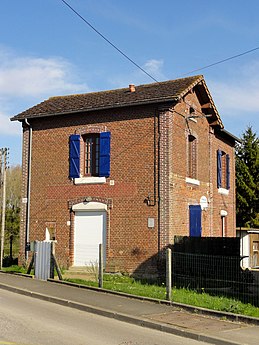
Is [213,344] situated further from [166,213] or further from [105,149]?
[105,149]

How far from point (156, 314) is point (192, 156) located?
11.3m

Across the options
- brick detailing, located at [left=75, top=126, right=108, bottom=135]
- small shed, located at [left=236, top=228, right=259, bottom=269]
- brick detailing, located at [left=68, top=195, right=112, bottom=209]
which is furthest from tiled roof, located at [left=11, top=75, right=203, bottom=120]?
small shed, located at [left=236, top=228, right=259, bottom=269]

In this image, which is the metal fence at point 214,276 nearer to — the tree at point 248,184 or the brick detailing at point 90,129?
the brick detailing at point 90,129

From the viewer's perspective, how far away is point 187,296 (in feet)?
44.9

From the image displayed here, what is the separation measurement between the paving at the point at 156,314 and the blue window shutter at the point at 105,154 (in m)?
5.67

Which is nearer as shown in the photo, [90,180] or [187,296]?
[187,296]

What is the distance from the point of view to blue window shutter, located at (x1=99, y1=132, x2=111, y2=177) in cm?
2027

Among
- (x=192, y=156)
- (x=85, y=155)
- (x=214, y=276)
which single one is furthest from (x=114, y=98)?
(x=214, y=276)

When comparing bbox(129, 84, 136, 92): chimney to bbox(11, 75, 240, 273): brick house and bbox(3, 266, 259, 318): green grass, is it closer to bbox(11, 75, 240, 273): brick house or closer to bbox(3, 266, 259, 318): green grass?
bbox(11, 75, 240, 273): brick house

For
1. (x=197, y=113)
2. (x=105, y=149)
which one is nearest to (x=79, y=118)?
(x=105, y=149)

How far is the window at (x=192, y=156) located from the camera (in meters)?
21.9

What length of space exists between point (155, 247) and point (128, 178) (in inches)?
113

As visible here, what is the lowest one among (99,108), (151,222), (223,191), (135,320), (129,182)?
(135,320)

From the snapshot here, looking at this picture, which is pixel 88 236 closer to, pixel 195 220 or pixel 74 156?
pixel 74 156
